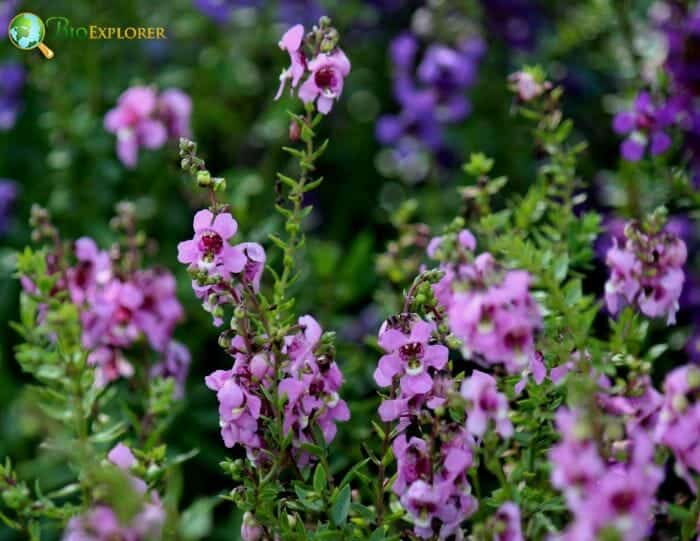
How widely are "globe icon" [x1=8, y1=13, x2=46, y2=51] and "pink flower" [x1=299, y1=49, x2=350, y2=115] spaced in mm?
1294

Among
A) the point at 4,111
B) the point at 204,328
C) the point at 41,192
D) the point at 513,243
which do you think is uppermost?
the point at 4,111

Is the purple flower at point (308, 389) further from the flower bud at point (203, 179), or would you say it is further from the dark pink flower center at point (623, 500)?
the dark pink flower center at point (623, 500)

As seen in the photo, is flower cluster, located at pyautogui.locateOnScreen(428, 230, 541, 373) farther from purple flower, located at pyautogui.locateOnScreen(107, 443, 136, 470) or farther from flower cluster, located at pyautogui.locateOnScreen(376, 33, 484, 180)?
flower cluster, located at pyautogui.locateOnScreen(376, 33, 484, 180)

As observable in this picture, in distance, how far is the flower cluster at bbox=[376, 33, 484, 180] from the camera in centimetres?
298

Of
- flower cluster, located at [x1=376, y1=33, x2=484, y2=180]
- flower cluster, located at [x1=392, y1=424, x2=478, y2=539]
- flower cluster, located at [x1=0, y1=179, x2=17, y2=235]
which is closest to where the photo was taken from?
flower cluster, located at [x1=392, y1=424, x2=478, y2=539]

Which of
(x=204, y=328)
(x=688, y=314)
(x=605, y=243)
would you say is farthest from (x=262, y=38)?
(x=688, y=314)

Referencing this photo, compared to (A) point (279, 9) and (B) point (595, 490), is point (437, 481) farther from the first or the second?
(A) point (279, 9)

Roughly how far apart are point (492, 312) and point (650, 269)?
14.0 inches

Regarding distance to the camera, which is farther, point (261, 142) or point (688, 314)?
point (261, 142)

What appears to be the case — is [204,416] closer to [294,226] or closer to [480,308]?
[294,226]

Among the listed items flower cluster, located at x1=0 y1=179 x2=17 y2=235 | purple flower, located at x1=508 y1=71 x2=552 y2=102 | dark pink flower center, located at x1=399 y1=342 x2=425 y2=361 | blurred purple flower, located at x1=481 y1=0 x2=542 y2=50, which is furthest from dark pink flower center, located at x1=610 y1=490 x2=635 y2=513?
blurred purple flower, located at x1=481 y1=0 x2=542 y2=50

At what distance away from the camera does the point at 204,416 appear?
2.29 m

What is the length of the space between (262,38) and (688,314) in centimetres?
165

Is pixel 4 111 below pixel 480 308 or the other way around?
the other way around
